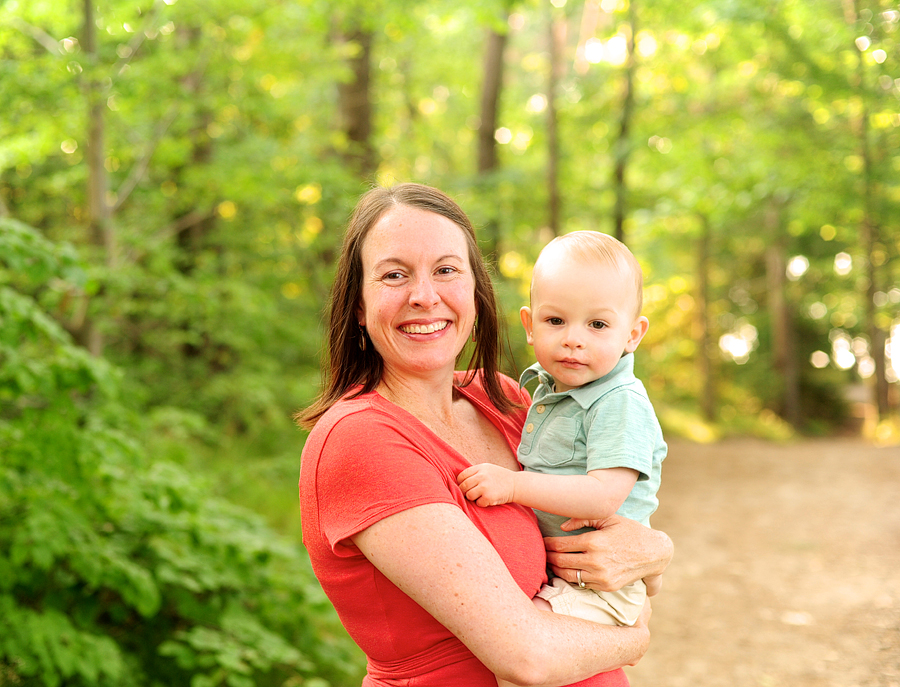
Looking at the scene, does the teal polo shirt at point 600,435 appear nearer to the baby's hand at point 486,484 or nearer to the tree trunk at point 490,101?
the baby's hand at point 486,484

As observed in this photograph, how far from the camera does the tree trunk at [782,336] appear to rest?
689 inches

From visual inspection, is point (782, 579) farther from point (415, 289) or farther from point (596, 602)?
point (415, 289)

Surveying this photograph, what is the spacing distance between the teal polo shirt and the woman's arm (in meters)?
0.38

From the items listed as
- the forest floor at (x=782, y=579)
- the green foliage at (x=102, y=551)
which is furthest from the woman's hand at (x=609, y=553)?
the forest floor at (x=782, y=579)

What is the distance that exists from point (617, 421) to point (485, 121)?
36.4 feet

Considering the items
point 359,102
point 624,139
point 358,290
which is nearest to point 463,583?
point 358,290

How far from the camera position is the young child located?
1700mm

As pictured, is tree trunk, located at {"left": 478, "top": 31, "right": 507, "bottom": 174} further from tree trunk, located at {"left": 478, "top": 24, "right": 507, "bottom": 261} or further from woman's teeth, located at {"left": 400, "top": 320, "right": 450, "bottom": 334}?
woman's teeth, located at {"left": 400, "top": 320, "right": 450, "bottom": 334}

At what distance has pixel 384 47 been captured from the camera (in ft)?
38.2

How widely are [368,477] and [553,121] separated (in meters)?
12.2

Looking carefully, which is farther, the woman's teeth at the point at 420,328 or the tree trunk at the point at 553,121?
the tree trunk at the point at 553,121

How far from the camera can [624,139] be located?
1251 centimetres

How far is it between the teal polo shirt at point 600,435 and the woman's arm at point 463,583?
38 cm

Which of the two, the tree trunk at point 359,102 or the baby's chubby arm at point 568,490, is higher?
the tree trunk at point 359,102
